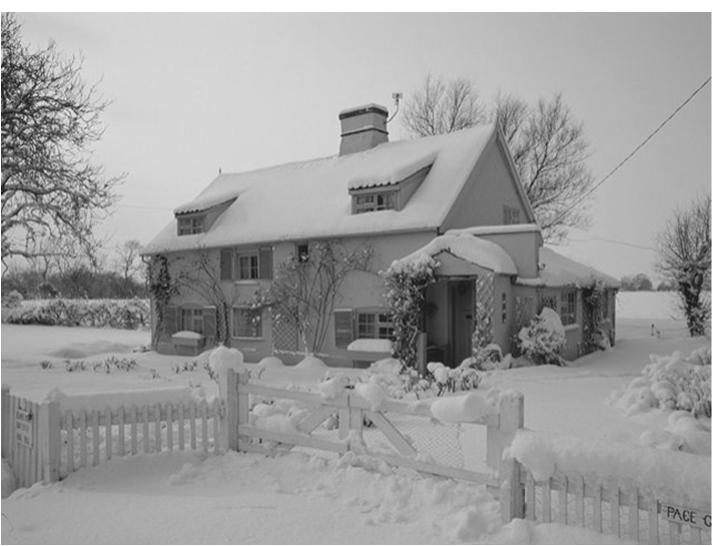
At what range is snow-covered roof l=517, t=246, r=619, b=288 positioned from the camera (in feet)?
48.6

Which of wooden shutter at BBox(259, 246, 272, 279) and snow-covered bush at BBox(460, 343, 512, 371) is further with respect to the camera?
wooden shutter at BBox(259, 246, 272, 279)

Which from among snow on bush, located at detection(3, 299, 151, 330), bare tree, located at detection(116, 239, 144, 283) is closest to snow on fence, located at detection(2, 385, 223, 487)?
snow on bush, located at detection(3, 299, 151, 330)

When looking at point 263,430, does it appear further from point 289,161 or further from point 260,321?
point 289,161

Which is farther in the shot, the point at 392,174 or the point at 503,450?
the point at 392,174

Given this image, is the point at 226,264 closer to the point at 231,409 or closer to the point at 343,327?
the point at 343,327

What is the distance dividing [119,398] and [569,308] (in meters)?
14.4

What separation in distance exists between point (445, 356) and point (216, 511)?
11.4 metres

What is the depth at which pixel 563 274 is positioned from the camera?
1583 cm

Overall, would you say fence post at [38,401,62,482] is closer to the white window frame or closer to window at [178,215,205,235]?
the white window frame

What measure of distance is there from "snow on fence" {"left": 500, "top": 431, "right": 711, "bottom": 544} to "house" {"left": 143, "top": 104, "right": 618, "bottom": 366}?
9489 millimetres

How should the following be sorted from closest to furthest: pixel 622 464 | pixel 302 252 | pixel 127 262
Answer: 1. pixel 622 464
2. pixel 302 252
3. pixel 127 262

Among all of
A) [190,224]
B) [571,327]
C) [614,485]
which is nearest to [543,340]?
[571,327]

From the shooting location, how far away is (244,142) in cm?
870

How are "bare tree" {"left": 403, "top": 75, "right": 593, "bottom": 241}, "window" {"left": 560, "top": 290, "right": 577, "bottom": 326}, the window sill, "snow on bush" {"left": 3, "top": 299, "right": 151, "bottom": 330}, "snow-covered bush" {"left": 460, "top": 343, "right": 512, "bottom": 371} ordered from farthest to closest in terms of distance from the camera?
1. "snow on bush" {"left": 3, "top": 299, "right": 151, "bottom": 330}
2. "bare tree" {"left": 403, "top": 75, "right": 593, "bottom": 241}
3. "window" {"left": 560, "top": 290, "right": 577, "bottom": 326}
4. the window sill
5. "snow-covered bush" {"left": 460, "top": 343, "right": 512, "bottom": 371}
